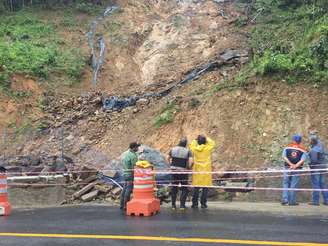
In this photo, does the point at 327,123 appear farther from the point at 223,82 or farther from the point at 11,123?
the point at 11,123

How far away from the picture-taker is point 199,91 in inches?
759

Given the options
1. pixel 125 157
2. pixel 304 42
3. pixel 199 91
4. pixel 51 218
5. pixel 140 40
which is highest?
pixel 140 40

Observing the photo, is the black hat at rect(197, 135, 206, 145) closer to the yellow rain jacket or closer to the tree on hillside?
the yellow rain jacket

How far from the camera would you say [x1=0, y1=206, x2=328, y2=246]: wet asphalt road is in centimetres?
882

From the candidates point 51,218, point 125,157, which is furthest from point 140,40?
point 51,218

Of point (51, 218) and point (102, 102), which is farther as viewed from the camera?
point (102, 102)

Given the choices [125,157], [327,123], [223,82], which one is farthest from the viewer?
[223,82]

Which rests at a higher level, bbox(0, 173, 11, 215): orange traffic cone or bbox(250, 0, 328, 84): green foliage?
bbox(250, 0, 328, 84): green foliage

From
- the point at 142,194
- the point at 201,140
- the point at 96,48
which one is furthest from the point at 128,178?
the point at 96,48

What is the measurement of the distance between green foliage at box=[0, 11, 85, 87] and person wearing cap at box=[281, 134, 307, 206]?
1341 centimetres

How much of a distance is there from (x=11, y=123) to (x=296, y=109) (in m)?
11.3

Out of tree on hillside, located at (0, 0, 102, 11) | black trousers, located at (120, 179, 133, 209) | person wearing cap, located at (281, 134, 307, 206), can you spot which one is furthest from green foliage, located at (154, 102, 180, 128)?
tree on hillside, located at (0, 0, 102, 11)

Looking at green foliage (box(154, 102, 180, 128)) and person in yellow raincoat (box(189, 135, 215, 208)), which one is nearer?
person in yellow raincoat (box(189, 135, 215, 208))

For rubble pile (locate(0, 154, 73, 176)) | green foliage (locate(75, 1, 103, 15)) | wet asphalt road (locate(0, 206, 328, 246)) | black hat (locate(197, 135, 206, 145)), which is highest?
green foliage (locate(75, 1, 103, 15))
